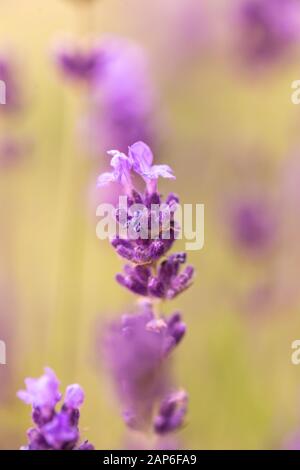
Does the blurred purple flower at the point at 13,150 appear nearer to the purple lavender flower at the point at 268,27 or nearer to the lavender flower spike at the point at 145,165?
the purple lavender flower at the point at 268,27

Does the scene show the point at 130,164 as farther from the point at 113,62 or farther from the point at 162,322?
the point at 113,62

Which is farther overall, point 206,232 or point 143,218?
point 206,232

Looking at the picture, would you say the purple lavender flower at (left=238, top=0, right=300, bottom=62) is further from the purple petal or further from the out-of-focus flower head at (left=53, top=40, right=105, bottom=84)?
the purple petal

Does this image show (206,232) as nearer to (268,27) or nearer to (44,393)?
(268,27)

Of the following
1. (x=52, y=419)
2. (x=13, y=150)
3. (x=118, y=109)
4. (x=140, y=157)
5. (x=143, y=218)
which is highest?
(x=118, y=109)

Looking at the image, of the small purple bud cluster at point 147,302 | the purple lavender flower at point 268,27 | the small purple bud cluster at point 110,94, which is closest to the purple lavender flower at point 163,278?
the small purple bud cluster at point 147,302

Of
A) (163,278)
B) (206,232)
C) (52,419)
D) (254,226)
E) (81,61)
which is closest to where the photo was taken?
(52,419)

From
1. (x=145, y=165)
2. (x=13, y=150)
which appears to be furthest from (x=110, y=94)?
(x=145, y=165)

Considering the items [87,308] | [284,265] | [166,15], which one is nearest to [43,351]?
[87,308]
